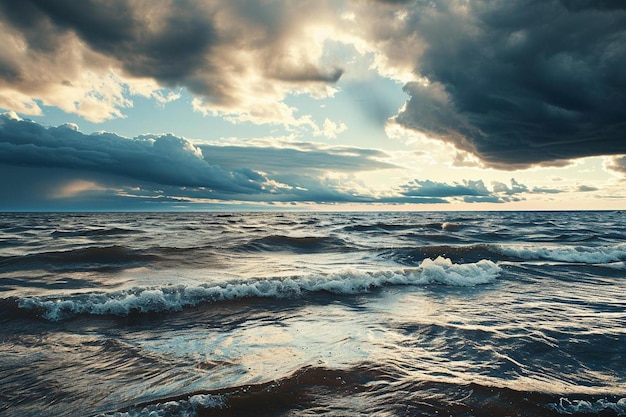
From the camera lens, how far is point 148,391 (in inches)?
148

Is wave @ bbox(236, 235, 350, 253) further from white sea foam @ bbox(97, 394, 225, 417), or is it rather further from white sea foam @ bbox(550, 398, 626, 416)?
white sea foam @ bbox(550, 398, 626, 416)

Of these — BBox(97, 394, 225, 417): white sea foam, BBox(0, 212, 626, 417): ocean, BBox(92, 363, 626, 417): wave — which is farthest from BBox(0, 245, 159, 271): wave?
BBox(92, 363, 626, 417): wave

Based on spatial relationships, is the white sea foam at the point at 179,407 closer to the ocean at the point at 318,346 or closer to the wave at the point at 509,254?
the ocean at the point at 318,346

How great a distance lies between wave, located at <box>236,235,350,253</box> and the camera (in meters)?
19.0

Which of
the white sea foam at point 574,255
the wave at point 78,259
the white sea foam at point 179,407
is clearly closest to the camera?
the white sea foam at point 179,407

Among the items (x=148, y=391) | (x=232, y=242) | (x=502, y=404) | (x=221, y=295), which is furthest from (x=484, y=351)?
(x=232, y=242)

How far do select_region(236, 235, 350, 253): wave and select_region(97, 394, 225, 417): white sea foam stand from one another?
Result: 14.8 metres

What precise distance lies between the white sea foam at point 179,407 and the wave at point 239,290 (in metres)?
4.12

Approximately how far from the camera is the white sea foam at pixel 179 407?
3289mm

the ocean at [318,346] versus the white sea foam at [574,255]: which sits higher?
the ocean at [318,346]

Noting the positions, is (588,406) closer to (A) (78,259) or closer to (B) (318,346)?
(B) (318,346)

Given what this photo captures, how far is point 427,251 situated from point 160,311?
44.7ft

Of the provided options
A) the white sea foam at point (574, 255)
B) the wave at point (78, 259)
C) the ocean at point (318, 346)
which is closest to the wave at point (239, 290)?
the ocean at point (318, 346)

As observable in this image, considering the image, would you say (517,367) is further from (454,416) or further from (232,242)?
(232,242)
